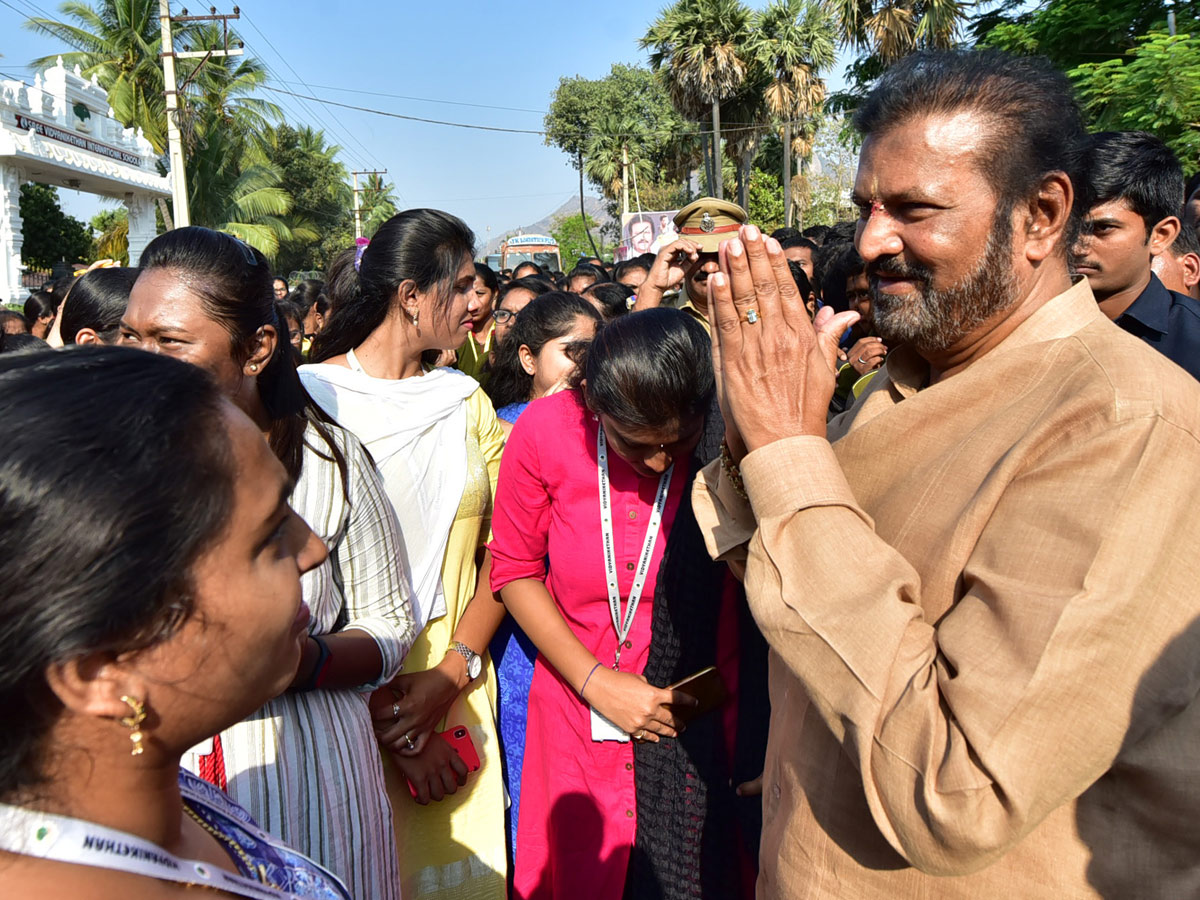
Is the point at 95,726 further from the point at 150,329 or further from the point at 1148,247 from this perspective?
the point at 1148,247

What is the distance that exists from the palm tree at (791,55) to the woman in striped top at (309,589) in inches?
Answer: 1026

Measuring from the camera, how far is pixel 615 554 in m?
2.49

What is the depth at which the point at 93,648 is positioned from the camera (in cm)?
89

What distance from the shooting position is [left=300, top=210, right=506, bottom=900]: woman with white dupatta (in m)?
2.51

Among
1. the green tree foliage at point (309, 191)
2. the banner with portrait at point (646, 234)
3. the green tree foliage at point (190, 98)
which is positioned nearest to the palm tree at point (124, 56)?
the green tree foliage at point (190, 98)

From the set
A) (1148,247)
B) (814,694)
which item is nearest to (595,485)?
(814,694)

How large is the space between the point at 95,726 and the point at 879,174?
1342 mm

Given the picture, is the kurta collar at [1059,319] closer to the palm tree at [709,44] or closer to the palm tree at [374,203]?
the palm tree at [709,44]

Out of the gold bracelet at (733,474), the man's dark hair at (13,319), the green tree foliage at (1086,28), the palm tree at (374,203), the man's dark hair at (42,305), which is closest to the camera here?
the gold bracelet at (733,474)

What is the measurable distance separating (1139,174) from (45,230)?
126ft

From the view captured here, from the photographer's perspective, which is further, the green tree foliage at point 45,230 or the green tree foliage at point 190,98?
the green tree foliage at point 45,230

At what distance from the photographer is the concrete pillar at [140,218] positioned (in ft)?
82.7

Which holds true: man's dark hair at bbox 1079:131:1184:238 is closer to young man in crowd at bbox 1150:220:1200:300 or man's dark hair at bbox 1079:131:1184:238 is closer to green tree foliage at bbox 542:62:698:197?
young man in crowd at bbox 1150:220:1200:300

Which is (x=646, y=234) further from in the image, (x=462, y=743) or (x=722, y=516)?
(x=722, y=516)
